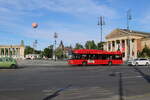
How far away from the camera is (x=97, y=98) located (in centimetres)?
944

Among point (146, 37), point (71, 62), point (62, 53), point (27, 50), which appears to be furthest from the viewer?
point (27, 50)

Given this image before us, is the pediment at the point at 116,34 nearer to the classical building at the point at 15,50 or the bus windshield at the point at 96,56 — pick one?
the classical building at the point at 15,50

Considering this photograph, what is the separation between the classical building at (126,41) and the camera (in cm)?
10981

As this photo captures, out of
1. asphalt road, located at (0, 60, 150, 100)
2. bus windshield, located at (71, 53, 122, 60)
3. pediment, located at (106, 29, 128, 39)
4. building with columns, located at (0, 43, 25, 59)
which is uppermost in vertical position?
pediment, located at (106, 29, 128, 39)

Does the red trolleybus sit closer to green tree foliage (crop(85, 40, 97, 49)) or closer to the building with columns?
the building with columns

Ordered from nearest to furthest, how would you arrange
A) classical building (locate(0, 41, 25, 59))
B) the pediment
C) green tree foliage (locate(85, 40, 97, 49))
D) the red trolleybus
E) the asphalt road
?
the asphalt road < the red trolleybus < the pediment < classical building (locate(0, 41, 25, 59)) < green tree foliage (locate(85, 40, 97, 49))

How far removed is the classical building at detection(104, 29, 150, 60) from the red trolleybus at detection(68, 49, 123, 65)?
210 ft

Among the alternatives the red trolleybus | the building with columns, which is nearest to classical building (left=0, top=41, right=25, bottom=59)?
the building with columns

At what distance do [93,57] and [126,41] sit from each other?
7774 cm

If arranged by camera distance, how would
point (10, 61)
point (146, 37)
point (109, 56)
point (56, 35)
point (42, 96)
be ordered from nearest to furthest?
1. point (42, 96)
2. point (10, 61)
3. point (109, 56)
4. point (56, 35)
5. point (146, 37)

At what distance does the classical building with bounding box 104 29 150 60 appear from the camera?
110 m

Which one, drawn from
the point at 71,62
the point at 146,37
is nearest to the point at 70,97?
the point at 71,62

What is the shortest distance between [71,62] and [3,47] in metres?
93.9

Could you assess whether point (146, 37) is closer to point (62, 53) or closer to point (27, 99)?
point (62, 53)
